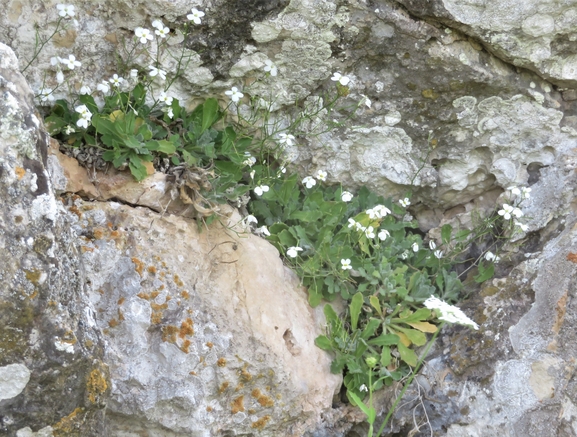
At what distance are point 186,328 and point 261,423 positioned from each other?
2.09ft

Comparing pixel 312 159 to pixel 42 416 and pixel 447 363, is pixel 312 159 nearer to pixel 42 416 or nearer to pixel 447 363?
pixel 447 363

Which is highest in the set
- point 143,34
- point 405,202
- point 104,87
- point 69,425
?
point 143,34

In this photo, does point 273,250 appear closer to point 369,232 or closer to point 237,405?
point 369,232

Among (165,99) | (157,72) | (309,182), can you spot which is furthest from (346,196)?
(157,72)

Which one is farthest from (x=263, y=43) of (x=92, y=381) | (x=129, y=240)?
(x=92, y=381)

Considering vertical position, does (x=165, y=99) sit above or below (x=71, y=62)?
below

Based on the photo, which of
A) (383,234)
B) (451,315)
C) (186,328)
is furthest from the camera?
(383,234)

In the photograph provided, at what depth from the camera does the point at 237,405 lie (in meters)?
3.22

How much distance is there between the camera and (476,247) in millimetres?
4164

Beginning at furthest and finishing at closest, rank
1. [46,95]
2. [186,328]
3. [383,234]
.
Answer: [383,234] < [46,95] < [186,328]

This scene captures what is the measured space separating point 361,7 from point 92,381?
254cm

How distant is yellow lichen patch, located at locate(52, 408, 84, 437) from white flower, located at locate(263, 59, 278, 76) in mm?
2116

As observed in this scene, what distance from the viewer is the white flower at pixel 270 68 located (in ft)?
12.1

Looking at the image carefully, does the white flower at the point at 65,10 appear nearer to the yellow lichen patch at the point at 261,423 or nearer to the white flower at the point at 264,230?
the white flower at the point at 264,230
